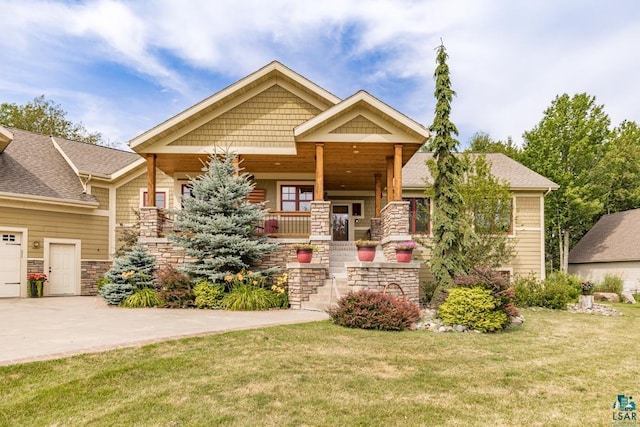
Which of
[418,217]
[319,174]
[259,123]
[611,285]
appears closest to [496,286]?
[319,174]

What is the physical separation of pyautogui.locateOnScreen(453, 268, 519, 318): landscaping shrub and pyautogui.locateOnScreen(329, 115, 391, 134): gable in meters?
5.11

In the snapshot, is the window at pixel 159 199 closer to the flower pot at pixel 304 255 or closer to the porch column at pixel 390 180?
the flower pot at pixel 304 255

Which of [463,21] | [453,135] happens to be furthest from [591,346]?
[463,21]

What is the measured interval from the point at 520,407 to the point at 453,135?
28.0ft

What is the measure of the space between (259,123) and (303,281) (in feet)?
18.6

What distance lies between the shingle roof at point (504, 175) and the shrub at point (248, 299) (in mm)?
8393

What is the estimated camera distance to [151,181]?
13.0 meters

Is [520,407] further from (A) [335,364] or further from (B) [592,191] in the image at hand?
(B) [592,191]

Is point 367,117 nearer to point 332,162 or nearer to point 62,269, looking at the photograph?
point 332,162

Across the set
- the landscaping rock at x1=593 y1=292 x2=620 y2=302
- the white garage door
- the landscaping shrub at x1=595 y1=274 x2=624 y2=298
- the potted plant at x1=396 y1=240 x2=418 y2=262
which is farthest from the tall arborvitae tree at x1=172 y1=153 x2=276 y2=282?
the landscaping shrub at x1=595 y1=274 x2=624 y2=298

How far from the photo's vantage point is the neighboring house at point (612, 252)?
778 inches

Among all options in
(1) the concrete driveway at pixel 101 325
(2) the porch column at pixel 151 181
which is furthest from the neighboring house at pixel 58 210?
(1) the concrete driveway at pixel 101 325

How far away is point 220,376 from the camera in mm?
5062

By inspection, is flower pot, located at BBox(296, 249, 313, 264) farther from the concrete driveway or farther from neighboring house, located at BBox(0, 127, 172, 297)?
neighboring house, located at BBox(0, 127, 172, 297)
